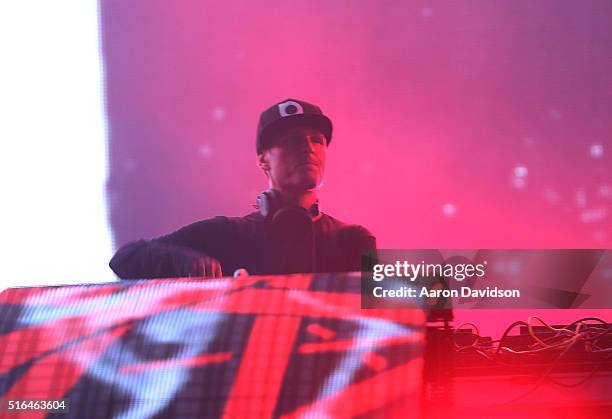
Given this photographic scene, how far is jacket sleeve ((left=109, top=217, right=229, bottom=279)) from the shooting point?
1.79 meters

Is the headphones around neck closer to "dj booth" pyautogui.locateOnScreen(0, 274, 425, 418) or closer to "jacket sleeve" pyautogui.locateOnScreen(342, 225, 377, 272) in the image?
"jacket sleeve" pyautogui.locateOnScreen(342, 225, 377, 272)

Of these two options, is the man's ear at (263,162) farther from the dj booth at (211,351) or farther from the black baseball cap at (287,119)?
the dj booth at (211,351)

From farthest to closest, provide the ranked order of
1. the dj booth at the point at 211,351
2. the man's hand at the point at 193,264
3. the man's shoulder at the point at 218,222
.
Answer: the man's shoulder at the point at 218,222, the man's hand at the point at 193,264, the dj booth at the point at 211,351

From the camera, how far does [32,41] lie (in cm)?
194

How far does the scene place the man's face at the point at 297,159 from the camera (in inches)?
74.4

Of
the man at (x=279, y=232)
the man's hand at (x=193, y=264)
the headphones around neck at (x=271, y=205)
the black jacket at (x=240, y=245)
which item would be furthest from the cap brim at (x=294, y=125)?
the man's hand at (x=193, y=264)

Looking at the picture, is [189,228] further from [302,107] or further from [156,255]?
[302,107]

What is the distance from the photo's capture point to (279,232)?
6.10ft

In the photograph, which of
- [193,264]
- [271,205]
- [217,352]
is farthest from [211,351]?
[271,205]

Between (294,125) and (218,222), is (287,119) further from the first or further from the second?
(218,222)

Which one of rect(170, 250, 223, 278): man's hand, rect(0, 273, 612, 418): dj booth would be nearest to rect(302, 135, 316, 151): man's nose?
rect(170, 250, 223, 278): man's hand

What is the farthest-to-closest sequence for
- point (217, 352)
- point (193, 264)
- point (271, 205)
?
point (271, 205) < point (193, 264) < point (217, 352)

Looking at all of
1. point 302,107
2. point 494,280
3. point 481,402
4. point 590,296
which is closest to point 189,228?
point 302,107

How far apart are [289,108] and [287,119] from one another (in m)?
0.03
